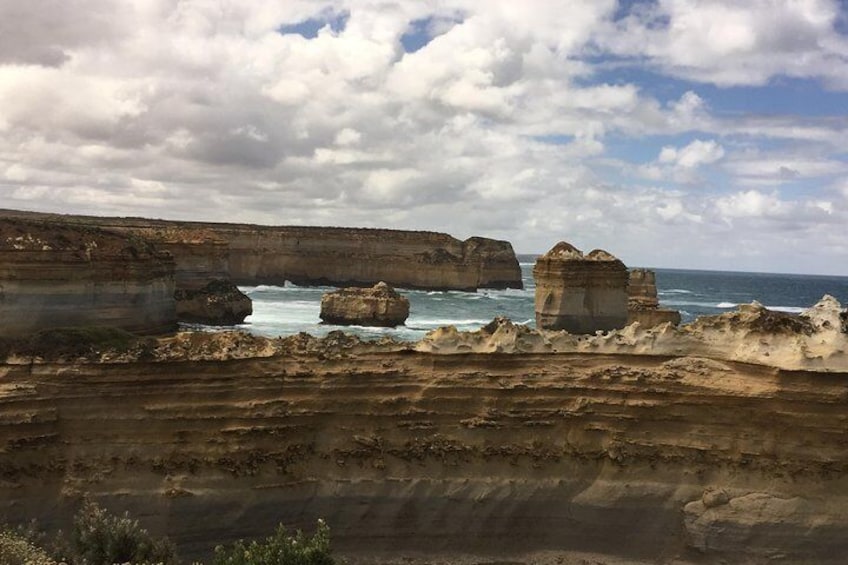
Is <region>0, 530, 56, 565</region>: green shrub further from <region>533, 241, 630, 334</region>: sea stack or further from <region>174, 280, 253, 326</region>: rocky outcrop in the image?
<region>174, 280, 253, 326</region>: rocky outcrop

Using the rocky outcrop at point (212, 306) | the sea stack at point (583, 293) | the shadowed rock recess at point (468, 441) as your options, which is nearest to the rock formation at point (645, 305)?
the sea stack at point (583, 293)

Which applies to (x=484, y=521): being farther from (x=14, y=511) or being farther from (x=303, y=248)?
(x=303, y=248)

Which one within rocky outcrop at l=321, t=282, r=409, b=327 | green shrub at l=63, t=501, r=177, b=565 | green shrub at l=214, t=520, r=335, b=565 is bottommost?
green shrub at l=63, t=501, r=177, b=565

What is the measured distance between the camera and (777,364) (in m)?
12.0

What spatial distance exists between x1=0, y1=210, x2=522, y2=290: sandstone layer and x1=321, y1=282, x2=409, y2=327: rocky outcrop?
41989mm

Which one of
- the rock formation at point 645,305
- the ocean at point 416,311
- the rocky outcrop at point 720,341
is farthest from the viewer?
the ocean at point 416,311

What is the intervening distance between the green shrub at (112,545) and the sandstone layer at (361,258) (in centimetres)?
7869

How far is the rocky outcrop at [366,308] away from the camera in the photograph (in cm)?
4738

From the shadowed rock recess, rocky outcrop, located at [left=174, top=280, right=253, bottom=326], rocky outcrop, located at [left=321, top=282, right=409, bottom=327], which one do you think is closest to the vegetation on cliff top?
the shadowed rock recess

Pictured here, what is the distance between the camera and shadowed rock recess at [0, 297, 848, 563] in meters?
11.8

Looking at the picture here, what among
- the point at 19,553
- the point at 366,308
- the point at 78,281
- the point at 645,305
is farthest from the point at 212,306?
the point at 19,553

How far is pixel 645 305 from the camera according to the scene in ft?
134

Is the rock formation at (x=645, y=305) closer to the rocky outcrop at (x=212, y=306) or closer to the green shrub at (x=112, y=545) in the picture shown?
the green shrub at (x=112, y=545)

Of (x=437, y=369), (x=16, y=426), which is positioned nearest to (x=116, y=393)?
(x=16, y=426)
